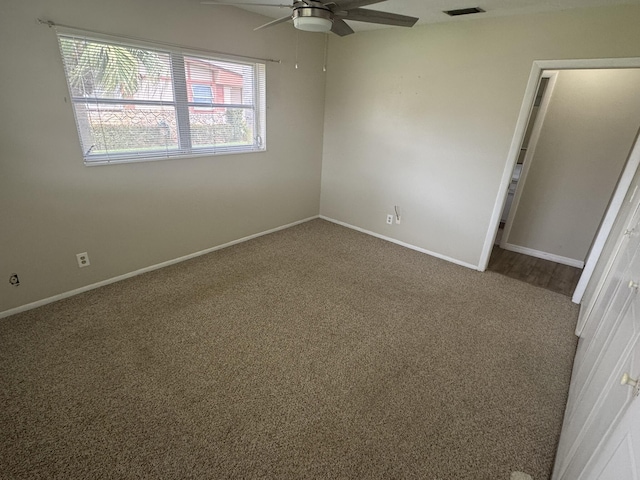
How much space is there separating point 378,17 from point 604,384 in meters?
2.05

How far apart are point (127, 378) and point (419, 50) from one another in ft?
12.6

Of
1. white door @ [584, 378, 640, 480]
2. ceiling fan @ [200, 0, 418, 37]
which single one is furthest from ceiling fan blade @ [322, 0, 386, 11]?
white door @ [584, 378, 640, 480]

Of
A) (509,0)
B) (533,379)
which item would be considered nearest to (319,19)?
(509,0)

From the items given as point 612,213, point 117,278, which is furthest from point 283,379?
point 612,213

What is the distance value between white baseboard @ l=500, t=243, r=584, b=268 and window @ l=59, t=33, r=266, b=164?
350 centimetres

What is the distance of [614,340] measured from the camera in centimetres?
142

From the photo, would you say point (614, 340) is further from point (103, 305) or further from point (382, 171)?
point (103, 305)

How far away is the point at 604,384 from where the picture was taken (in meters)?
1.30

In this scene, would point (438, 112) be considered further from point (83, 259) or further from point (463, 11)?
point (83, 259)

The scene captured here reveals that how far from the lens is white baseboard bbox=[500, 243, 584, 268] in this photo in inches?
150

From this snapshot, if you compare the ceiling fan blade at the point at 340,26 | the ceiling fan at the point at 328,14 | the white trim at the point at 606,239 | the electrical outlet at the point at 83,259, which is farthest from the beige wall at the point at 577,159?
the electrical outlet at the point at 83,259

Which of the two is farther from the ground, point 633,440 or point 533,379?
point 633,440

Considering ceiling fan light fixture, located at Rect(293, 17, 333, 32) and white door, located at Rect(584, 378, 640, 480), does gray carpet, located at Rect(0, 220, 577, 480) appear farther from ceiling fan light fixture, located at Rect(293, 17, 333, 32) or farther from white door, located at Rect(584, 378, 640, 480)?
ceiling fan light fixture, located at Rect(293, 17, 333, 32)

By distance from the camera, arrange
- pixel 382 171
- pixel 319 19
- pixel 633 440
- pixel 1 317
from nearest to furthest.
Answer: pixel 633 440, pixel 319 19, pixel 1 317, pixel 382 171
